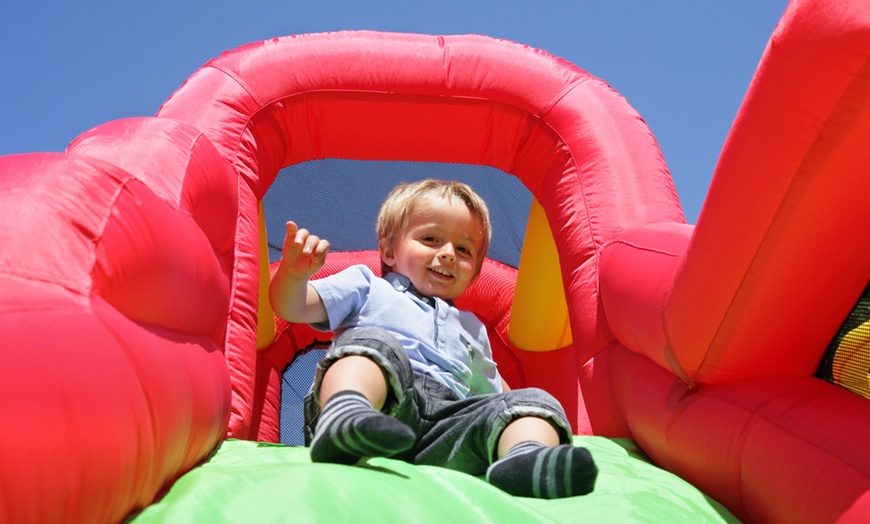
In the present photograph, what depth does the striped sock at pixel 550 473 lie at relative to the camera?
0.97 m

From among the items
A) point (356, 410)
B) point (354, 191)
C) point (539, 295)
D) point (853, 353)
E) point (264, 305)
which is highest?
point (853, 353)

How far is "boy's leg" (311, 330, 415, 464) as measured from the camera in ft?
2.98

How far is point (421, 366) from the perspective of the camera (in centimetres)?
148

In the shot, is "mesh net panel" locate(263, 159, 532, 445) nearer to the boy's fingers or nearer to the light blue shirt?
the light blue shirt

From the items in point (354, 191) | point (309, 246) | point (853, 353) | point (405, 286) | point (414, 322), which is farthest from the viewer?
point (354, 191)

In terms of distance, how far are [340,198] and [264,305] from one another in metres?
0.39

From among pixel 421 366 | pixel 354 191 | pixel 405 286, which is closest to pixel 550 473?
pixel 421 366

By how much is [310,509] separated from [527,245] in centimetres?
174

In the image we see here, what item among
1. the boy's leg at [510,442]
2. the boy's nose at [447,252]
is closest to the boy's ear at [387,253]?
the boy's nose at [447,252]

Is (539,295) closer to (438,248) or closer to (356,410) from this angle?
(438,248)

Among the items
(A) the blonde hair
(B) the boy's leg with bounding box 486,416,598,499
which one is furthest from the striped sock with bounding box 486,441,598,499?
(A) the blonde hair

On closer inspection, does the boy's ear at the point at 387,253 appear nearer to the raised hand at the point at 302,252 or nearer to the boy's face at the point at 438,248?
the boy's face at the point at 438,248

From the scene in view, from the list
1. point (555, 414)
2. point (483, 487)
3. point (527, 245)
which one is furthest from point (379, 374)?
point (527, 245)

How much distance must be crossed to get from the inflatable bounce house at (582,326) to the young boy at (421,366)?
56mm
